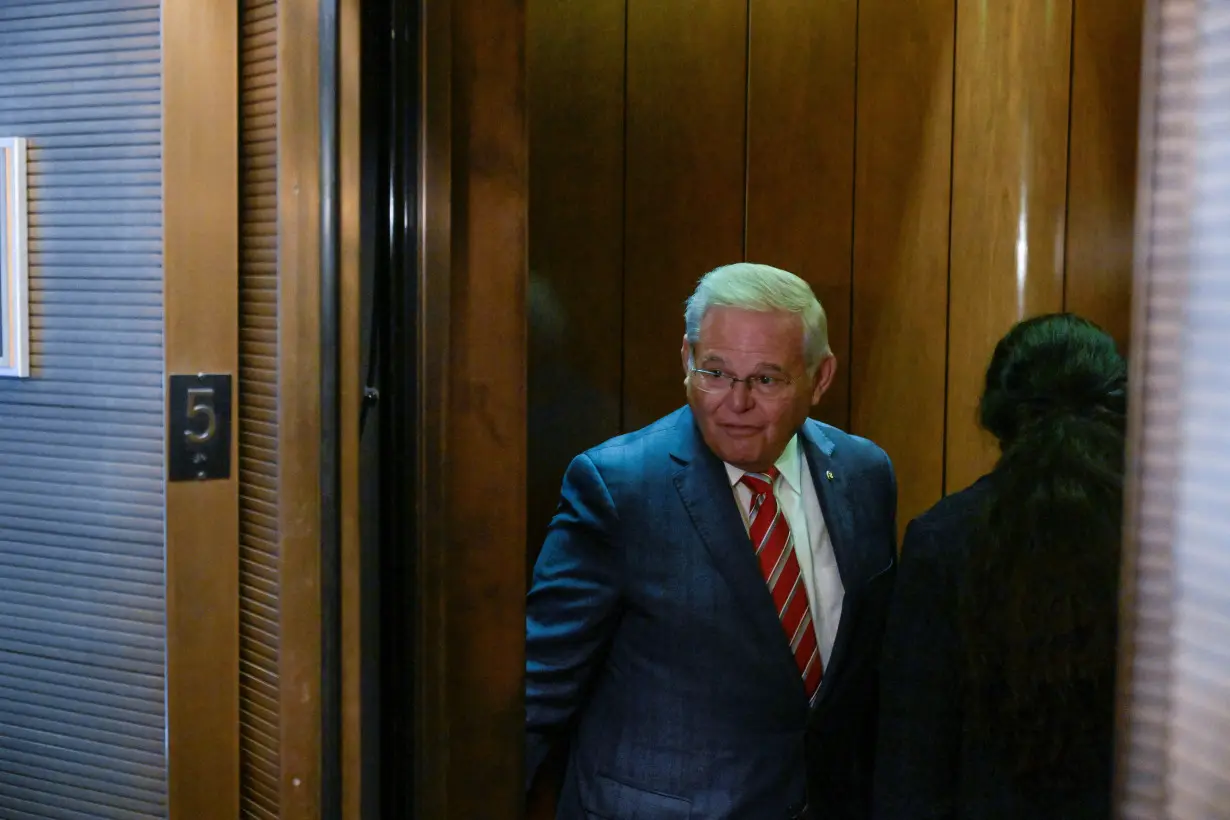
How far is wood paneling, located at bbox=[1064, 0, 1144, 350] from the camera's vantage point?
2.84 metres

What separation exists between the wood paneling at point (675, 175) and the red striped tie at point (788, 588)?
1018 millimetres

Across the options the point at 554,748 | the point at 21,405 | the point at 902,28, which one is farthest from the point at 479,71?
the point at 902,28

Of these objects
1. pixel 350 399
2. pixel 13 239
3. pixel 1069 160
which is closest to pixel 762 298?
pixel 350 399

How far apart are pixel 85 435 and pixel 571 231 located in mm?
1560

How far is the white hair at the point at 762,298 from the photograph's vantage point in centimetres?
200

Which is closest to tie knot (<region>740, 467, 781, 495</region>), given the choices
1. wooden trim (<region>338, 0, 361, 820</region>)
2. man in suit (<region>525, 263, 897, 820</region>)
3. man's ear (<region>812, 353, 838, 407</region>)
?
man in suit (<region>525, 263, 897, 820</region>)

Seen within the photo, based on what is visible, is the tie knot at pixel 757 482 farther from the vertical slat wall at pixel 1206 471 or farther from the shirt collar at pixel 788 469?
the vertical slat wall at pixel 1206 471

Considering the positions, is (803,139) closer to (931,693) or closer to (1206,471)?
(931,693)

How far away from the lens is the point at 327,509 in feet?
4.55

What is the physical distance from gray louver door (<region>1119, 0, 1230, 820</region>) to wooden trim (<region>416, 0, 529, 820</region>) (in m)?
1.05

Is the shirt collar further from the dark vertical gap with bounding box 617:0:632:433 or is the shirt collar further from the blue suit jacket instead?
the dark vertical gap with bounding box 617:0:632:433

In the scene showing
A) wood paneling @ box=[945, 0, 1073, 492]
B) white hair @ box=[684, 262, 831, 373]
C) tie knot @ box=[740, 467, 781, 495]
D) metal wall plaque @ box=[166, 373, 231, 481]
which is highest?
wood paneling @ box=[945, 0, 1073, 492]

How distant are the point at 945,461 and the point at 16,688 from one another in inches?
91.9

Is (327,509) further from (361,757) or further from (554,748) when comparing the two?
(554,748)
